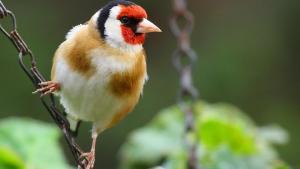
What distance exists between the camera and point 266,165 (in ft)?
10.2

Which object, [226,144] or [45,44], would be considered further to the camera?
[45,44]

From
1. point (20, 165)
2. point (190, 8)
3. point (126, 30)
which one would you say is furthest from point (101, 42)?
point (190, 8)

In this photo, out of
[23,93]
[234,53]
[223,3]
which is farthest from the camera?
[223,3]

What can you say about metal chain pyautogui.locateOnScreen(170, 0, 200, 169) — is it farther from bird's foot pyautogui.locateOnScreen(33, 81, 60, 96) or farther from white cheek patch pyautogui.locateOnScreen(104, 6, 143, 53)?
bird's foot pyautogui.locateOnScreen(33, 81, 60, 96)

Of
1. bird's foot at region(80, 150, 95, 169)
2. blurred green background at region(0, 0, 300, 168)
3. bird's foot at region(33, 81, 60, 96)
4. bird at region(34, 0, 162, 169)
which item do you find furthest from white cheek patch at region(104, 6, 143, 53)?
blurred green background at region(0, 0, 300, 168)

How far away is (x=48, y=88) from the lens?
280 cm

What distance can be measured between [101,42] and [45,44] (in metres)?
3.62

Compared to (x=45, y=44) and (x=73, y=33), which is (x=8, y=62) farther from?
(x=73, y=33)

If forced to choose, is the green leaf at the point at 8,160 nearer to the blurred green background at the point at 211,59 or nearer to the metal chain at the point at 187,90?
the metal chain at the point at 187,90

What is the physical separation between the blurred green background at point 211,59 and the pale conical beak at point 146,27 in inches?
126

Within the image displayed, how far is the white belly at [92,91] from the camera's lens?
280cm

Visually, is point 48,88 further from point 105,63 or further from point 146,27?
point 146,27

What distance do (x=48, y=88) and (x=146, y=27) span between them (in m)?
0.33

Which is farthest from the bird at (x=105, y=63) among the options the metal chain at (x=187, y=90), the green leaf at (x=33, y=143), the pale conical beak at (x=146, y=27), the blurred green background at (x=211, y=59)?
the blurred green background at (x=211, y=59)
